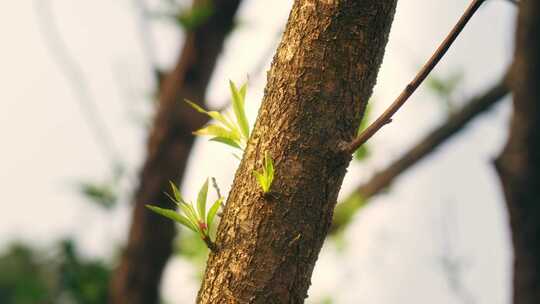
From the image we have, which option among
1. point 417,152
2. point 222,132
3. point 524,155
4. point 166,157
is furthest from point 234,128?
point 417,152

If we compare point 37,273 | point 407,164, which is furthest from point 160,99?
point 37,273

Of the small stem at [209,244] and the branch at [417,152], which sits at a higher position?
the branch at [417,152]

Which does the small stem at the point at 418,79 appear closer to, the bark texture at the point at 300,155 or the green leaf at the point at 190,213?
the bark texture at the point at 300,155

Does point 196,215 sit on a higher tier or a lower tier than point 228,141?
lower

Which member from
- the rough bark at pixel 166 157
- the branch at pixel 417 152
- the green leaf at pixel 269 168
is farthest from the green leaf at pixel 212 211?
the branch at pixel 417 152

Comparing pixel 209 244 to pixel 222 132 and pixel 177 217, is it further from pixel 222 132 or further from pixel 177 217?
pixel 222 132

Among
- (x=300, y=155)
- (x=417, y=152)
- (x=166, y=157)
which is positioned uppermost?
(x=417, y=152)

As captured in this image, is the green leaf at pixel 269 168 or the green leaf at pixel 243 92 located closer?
the green leaf at pixel 269 168
